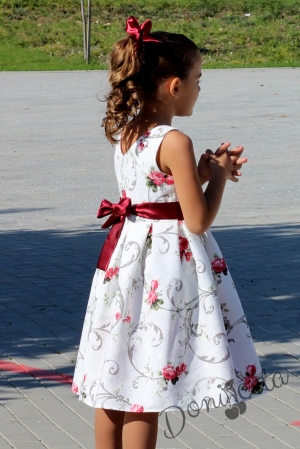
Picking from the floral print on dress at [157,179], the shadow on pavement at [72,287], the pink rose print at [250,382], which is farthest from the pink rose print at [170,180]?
the shadow on pavement at [72,287]

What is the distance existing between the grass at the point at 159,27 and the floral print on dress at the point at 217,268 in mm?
25661

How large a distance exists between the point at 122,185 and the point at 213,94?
60.8 feet

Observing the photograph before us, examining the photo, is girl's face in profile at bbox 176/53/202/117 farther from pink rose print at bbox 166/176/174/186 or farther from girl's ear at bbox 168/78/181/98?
pink rose print at bbox 166/176/174/186

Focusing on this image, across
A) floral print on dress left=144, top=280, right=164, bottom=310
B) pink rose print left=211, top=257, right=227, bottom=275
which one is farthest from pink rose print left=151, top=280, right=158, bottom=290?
pink rose print left=211, top=257, right=227, bottom=275

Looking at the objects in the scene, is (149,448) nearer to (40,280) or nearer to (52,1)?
(40,280)

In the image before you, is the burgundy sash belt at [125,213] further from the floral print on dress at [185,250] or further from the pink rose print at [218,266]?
the pink rose print at [218,266]

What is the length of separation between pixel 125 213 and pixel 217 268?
0.37 m

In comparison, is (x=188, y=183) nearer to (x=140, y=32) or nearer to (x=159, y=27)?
(x=140, y=32)

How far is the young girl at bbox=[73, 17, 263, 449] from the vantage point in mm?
2926

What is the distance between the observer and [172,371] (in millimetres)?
2922

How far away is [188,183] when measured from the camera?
288 centimetres

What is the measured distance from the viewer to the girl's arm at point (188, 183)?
2885 mm

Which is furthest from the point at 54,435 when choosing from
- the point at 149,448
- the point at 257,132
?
the point at 257,132

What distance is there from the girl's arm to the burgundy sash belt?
94mm
